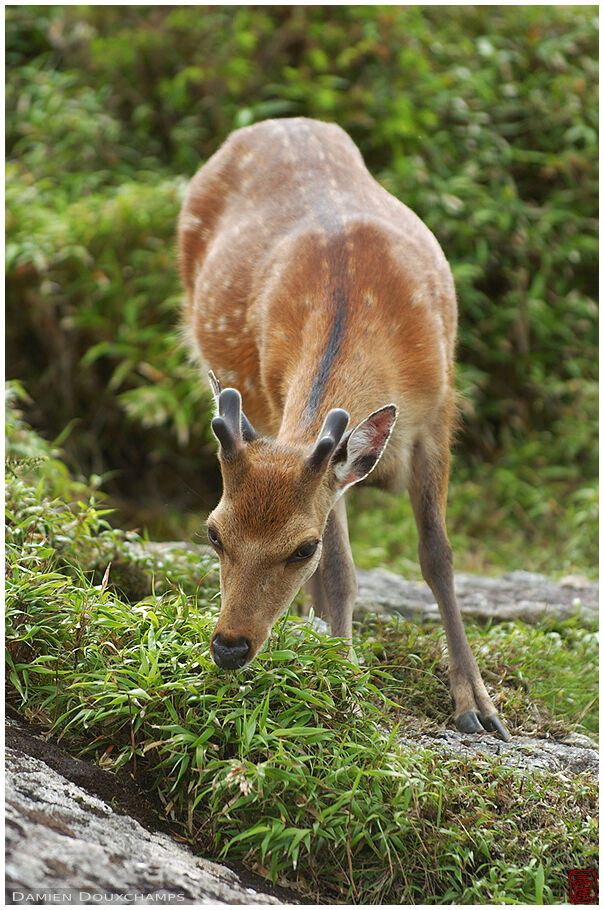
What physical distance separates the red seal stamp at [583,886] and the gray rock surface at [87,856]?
106 cm

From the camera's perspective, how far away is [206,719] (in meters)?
3.54

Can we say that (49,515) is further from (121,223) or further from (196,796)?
(121,223)

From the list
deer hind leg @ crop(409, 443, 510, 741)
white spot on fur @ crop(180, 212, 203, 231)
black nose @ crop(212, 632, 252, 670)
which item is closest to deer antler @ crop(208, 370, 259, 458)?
black nose @ crop(212, 632, 252, 670)

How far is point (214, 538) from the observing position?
12.1 ft

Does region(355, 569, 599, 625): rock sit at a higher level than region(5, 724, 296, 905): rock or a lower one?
lower

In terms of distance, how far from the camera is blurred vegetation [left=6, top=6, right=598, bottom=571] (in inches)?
318

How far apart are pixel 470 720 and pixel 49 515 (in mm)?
2044

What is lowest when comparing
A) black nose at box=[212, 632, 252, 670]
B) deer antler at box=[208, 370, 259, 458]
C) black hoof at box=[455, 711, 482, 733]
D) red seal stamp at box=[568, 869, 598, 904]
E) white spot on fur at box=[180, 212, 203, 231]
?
black hoof at box=[455, 711, 482, 733]

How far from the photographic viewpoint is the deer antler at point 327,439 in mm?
3631

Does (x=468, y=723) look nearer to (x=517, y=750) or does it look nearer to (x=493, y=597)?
(x=517, y=750)

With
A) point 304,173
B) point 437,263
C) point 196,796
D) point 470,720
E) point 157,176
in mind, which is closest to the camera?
point 196,796

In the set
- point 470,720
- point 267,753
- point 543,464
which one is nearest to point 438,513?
point 470,720

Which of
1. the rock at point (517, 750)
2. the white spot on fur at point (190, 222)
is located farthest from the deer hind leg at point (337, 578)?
the white spot on fur at point (190, 222)

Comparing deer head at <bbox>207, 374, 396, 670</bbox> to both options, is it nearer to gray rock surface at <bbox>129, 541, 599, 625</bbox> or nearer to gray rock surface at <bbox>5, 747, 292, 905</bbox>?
gray rock surface at <bbox>5, 747, 292, 905</bbox>
